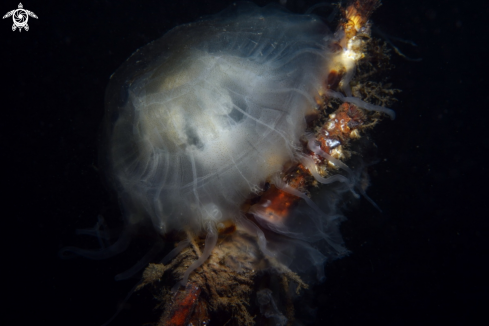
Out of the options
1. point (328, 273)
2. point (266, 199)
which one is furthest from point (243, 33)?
point (328, 273)

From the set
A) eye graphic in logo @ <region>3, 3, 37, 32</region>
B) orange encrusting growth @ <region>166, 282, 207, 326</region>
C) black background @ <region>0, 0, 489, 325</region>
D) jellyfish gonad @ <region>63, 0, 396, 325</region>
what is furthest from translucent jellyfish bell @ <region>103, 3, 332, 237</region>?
eye graphic in logo @ <region>3, 3, 37, 32</region>

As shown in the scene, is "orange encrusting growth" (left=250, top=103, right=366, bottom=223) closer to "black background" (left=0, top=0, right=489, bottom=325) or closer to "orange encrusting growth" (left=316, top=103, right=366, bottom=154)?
"orange encrusting growth" (left=316, top=103, right=366, bottom=154)

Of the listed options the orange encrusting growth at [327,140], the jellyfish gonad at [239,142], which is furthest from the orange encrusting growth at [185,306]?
the orange encrusting growth at [327,140]

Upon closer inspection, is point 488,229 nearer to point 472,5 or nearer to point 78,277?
point 472,5

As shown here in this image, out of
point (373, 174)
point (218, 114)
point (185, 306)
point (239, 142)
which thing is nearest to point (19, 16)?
point (218, 114)

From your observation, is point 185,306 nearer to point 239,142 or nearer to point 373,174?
point 239,142

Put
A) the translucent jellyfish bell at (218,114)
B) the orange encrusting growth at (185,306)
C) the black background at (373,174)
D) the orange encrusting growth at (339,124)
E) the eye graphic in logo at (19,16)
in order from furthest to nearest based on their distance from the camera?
the black background at (373,174), the eye graphic in logo at (19,16), the orange encrusting growth at (339,124), the translucent jellyfish bell at (218,114), the orange encrusting growth at (185,306)

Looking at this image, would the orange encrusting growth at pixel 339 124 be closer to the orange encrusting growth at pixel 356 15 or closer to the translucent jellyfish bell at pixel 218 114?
the translucent jellyfish bell at pixel 218 114
